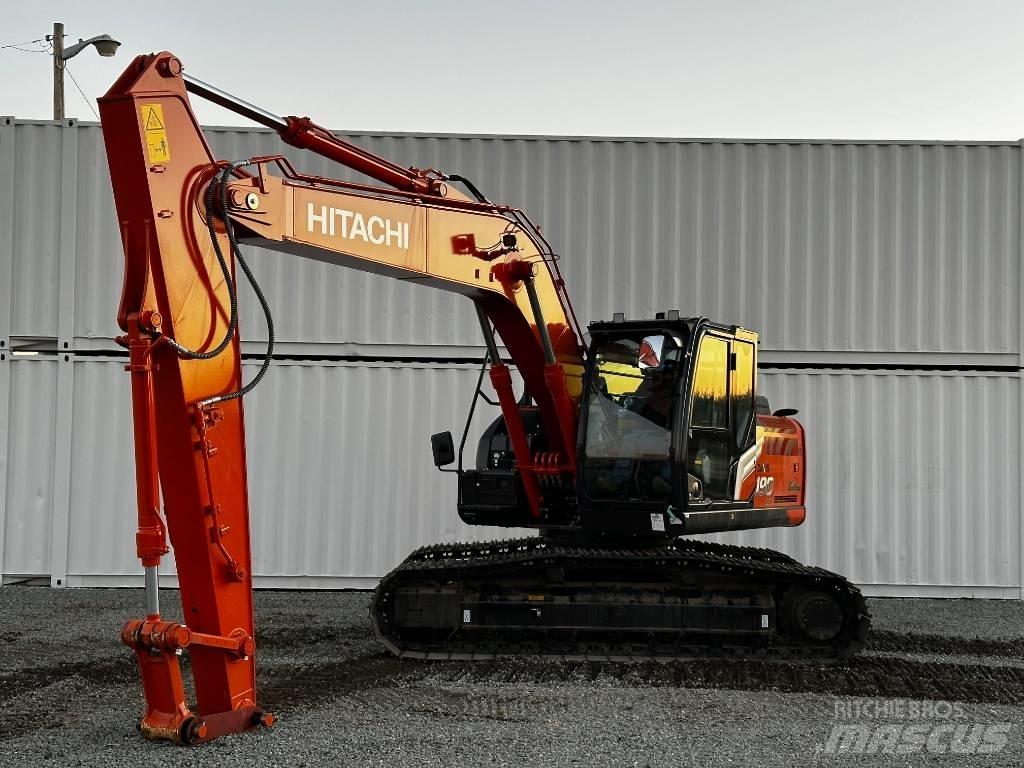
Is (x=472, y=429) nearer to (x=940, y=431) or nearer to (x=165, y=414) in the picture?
(x=940, y=431)

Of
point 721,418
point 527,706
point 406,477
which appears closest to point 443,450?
point 721,418

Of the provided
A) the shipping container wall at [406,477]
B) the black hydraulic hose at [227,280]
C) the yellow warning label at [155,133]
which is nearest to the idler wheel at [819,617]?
the shipping container wall at [406,477]

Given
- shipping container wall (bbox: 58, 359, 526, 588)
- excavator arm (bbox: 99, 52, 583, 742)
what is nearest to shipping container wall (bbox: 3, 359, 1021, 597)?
shipping container wall (bbox: 58, 359, 526, 588)

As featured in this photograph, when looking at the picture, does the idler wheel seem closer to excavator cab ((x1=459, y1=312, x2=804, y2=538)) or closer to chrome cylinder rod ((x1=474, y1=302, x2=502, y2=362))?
excavator cab ((x1=459, y1=312, x2=804, y2=538))

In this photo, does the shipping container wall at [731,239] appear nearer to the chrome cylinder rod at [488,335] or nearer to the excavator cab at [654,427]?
the chrome cylinder rod at [488,335]

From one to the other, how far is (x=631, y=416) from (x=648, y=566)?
1.18 m

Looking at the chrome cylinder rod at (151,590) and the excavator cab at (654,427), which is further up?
the excavator cab at (654,427)

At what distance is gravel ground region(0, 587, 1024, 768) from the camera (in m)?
5.67

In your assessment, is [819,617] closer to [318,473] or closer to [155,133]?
[318,473]

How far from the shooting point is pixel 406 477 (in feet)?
39.8

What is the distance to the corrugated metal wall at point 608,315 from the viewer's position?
39.5ft

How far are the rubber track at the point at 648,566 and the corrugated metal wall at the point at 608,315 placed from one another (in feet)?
11.9

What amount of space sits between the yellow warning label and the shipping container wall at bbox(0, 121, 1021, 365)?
21.1ft

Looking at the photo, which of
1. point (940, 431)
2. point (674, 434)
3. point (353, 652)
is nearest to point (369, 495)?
point (353, 652)
